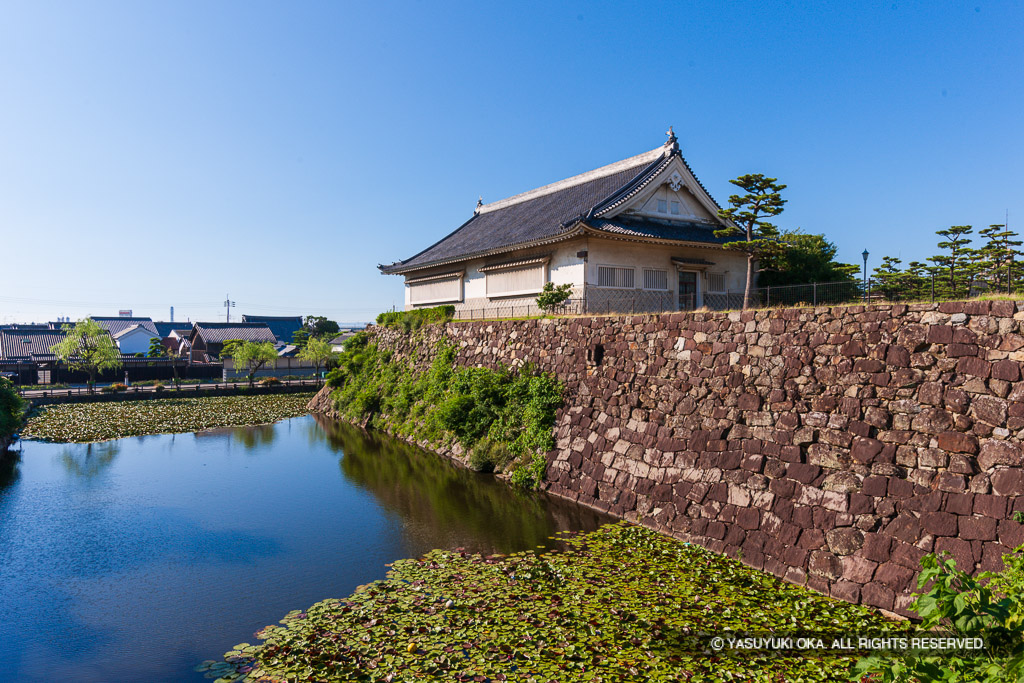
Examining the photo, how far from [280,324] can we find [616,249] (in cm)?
6186

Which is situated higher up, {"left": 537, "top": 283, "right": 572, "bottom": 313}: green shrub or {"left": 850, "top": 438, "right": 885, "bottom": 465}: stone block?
{"left": 537, "top": 283, "right": 572, "bottom": 313}: green shrub

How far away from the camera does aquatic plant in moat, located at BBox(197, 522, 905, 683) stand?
20.9 ft

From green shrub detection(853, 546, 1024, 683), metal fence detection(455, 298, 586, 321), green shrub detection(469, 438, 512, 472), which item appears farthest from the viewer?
metal fence detection(455, 298, 586, 321)

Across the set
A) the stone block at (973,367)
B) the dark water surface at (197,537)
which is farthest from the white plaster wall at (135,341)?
the stone block at (973,367)

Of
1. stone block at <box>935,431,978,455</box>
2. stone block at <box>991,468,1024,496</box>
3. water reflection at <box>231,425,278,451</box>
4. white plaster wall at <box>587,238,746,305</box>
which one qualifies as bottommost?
water reflection at <box>231,425,278,451</box>

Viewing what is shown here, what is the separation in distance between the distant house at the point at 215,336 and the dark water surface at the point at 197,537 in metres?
39.3

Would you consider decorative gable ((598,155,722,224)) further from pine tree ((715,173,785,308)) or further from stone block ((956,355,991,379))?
stone block ((956,355,991,379))

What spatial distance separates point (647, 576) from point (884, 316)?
5769 mm

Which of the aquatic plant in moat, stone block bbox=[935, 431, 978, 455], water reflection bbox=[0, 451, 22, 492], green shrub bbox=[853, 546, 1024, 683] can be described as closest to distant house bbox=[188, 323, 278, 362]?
water reflection bbox=[0, 451, 22, 492]

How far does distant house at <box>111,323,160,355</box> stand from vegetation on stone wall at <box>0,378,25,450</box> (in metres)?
44.5

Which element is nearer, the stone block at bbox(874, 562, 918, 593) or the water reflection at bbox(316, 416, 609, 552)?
the stone block at bbox(874, 562, 918, 593)

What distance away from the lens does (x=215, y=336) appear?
5738cm

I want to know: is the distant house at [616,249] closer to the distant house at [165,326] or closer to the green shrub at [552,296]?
the green shrub at [552,296]

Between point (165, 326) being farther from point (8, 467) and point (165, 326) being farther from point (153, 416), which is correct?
point (8, 467)
